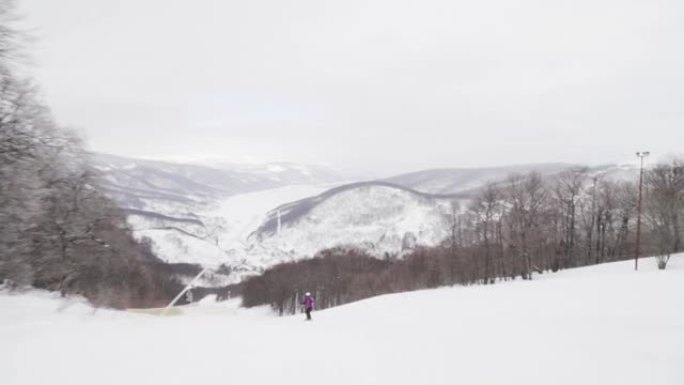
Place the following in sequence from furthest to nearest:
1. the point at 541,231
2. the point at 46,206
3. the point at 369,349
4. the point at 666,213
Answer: the point at 541,231 → the point at 666,213 → the point at 46,206 → the point at 369,349

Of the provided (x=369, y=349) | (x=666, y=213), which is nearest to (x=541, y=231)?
(x=666, y=213)

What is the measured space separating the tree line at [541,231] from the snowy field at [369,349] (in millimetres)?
43184

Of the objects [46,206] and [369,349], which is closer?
[369,349]

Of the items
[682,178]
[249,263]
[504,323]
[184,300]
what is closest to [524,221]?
[682,178]

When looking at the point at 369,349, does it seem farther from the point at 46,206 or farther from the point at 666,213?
the point at 666,213

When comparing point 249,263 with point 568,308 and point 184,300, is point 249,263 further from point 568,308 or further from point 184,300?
point 568,308

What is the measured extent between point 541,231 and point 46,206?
203 ft

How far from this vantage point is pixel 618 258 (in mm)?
72438

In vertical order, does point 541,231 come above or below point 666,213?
below

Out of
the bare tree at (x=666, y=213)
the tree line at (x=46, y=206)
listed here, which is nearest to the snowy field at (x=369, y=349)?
the tree line at (x=46, y=206)

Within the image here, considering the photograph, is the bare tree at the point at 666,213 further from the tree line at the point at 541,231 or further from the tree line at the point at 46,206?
the tree line at the point at 46,206

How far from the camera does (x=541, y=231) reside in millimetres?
69688

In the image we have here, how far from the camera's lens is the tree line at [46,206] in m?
14.9

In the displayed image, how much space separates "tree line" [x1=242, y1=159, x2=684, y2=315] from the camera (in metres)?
65.9
